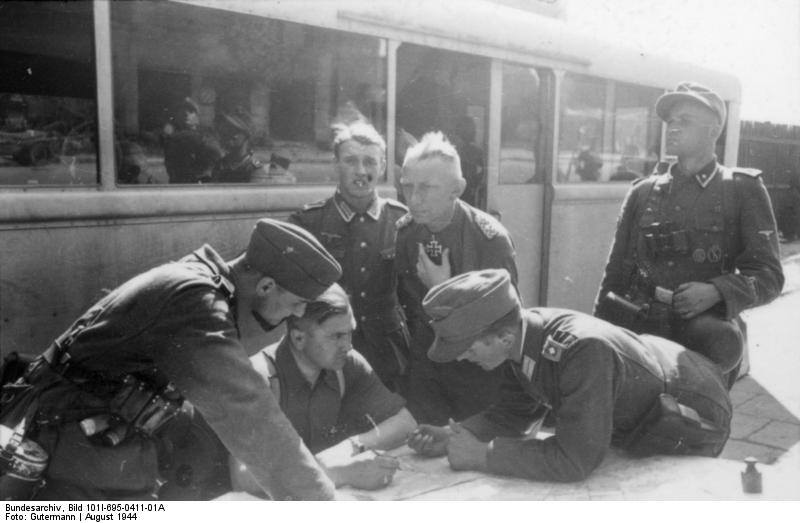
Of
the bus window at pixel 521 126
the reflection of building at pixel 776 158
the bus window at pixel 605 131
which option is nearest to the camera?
the bus window at pixel 521 126

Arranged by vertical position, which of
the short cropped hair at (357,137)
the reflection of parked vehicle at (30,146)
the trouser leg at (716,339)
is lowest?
the trouser leg at (716,339)

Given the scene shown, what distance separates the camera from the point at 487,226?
302 cm

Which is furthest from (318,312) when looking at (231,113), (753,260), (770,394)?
(770,394)

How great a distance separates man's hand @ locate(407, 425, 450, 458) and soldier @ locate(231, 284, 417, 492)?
0.44 feet

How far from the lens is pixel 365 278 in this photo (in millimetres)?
3148

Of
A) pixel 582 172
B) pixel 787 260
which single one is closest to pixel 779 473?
pixel 582 172

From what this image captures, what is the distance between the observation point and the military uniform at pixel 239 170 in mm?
3037

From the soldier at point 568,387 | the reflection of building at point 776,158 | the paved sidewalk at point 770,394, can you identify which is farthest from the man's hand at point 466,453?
the reflection of building at point 776,158

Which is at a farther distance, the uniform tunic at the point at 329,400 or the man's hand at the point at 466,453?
the uniform tunic at the point at 329,400

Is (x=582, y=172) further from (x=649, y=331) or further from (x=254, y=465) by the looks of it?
(x=254, y=465)

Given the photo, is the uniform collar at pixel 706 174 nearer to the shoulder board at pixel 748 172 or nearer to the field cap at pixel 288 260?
the shoulder board at pixel 748 172

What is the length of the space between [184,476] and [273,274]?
702mm

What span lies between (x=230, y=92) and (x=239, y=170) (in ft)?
1.06

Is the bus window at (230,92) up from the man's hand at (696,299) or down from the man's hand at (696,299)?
up
